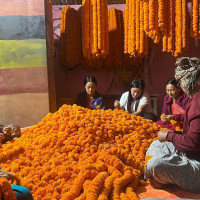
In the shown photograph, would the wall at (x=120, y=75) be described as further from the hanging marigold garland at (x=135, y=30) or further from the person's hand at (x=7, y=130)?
the person's hand at (x=7, y=130)

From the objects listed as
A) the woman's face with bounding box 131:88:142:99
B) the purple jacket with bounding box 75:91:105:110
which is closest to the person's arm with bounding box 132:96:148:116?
the woman's face with bounding box 131:88:142:99

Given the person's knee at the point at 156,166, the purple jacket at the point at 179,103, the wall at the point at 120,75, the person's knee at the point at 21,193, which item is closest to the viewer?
the person's knee at the point at 21,193

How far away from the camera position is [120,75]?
24.0 feet

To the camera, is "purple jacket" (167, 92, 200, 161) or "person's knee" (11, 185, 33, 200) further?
"purple jacket" (167, 92, 200, 161)

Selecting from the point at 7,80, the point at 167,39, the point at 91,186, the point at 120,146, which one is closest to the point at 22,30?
the point at 7,80

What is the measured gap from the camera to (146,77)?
725cm

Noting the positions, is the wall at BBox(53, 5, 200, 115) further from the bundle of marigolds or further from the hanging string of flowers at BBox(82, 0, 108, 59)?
the bundle of marigolds

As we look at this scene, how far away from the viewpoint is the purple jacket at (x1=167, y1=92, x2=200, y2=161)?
104 inches

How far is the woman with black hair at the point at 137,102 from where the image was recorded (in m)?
5.79

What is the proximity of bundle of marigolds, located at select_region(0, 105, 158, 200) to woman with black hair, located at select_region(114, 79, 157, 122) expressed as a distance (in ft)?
4.95

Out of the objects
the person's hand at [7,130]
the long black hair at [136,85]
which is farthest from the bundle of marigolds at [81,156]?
the long black hair at [136,85]

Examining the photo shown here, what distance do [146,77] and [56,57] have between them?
6.67 feet

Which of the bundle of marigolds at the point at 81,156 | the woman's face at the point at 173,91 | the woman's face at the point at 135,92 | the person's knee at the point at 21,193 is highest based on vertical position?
the woman's face at the point at 173,91

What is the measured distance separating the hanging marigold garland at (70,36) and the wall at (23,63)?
123cm
